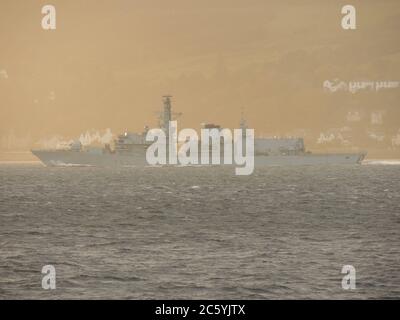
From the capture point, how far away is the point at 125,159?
165 m

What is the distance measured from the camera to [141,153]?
543 feet

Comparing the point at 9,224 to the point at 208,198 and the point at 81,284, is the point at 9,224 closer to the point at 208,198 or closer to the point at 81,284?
the point at 81,284

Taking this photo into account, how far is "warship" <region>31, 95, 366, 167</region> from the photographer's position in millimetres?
164250

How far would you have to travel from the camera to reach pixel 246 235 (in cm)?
3697

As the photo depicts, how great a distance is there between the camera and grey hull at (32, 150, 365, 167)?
166 meters

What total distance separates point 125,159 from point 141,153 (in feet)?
13.5

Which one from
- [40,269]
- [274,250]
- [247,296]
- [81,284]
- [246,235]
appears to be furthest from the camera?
[246,235]

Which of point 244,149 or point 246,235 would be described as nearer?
point 246,235

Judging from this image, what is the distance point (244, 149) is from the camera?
570 ft

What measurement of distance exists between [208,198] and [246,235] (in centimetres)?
2728

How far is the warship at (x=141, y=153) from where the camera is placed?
164250 millimetres
